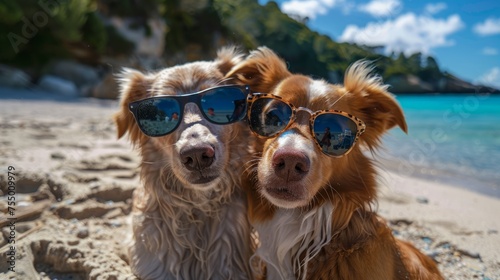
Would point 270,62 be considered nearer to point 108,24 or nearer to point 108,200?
point 108,200

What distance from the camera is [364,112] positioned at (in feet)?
9.18

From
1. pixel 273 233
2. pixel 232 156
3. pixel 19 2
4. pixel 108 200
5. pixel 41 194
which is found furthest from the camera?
pixel 19 2

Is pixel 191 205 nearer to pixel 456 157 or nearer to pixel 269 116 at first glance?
pixel 269 116

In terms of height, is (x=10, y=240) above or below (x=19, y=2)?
below

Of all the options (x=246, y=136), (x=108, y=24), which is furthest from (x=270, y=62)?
(x=108, y=24)

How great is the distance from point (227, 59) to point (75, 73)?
20.4 metres

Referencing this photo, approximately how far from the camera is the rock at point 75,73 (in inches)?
805

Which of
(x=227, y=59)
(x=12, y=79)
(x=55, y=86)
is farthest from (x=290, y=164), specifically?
(x=55, y=86)

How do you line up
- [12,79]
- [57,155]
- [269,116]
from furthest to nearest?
[12,79] < [57,155] < [269,116]

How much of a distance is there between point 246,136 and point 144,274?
1242 mm

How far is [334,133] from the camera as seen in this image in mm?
2457

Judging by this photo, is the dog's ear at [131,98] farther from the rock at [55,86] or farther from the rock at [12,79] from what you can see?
the rock at [55,86]

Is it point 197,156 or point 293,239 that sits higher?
point 197,156

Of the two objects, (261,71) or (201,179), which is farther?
(261,71)
